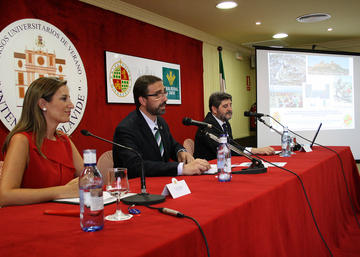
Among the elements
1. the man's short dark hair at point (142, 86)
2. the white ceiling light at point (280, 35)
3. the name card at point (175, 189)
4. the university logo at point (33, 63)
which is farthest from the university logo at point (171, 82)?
the name card at point (175, 189)

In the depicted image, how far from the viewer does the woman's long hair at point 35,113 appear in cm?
168

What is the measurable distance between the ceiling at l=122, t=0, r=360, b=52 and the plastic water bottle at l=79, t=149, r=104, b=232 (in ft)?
11.1

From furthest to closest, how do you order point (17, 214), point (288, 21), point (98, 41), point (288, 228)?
point (288, 21), point (98, 41), point (288, 228), point (17, 214)

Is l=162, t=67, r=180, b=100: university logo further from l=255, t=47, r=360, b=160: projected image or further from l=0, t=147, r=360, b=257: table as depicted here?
l=0, t=147, r=360, b=257: table

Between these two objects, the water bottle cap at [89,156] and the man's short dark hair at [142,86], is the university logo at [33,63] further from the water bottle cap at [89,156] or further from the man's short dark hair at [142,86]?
the water bottle cap at [89,156]

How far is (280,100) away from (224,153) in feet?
13.7

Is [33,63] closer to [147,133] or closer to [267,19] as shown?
[147,133]

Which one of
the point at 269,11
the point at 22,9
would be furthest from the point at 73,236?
the point at 269,11

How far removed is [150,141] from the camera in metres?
2.27

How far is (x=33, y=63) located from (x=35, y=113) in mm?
1396

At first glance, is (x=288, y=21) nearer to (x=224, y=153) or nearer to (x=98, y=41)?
(x=98, y=41)

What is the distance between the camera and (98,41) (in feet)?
11.9

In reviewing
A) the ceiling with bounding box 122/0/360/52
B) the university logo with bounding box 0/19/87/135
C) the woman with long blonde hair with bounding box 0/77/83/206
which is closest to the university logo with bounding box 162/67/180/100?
the ceiling with bounding box 122/0/360/52

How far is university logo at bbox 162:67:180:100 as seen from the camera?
15.4 ft
